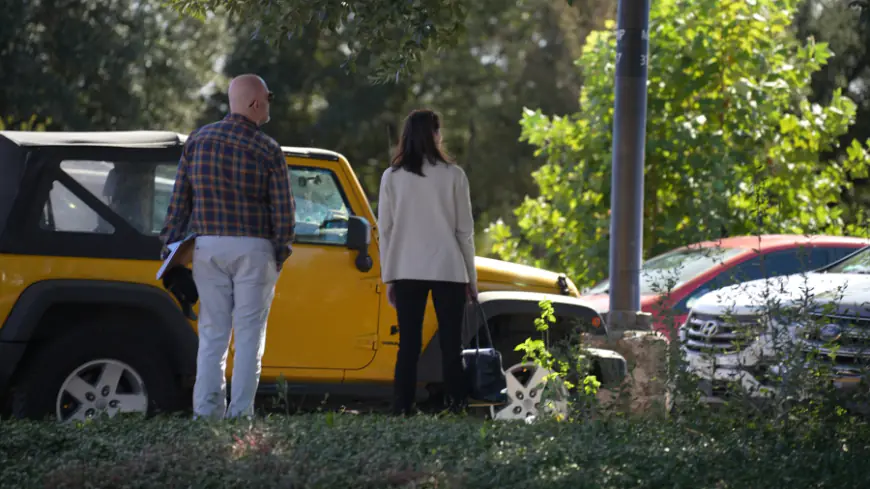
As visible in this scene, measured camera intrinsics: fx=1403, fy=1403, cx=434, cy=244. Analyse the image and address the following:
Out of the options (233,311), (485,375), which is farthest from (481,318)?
(233,311)

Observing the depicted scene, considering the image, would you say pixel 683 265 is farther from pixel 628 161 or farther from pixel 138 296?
pixel 138 296

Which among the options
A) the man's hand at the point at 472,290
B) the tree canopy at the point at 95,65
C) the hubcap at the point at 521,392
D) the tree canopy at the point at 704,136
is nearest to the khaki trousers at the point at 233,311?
the man's hand at the point at 472,290

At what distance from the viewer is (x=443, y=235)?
25.6ft

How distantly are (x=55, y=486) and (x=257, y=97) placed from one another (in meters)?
2.74

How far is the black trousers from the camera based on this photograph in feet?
25.5

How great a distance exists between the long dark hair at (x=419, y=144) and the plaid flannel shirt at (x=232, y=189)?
0.89 meters

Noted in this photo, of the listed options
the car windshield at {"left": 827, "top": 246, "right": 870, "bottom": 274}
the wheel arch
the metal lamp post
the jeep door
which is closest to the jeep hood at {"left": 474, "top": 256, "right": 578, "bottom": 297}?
the metal lamp post

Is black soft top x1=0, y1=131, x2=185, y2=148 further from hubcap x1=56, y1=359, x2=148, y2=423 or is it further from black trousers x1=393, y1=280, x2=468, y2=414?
black trousers x1=393, y1=280, x2=468, y2=414

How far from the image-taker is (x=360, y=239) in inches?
326

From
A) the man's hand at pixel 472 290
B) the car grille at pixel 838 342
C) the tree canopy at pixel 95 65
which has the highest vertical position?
the tree canopy at pixel 95 65

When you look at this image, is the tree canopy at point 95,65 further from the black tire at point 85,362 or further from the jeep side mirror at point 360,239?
the black tire at point 85,362

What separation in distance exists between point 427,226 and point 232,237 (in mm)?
1219

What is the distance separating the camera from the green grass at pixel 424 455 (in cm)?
521

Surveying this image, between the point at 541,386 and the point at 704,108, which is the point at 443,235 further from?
the point at 704,108
